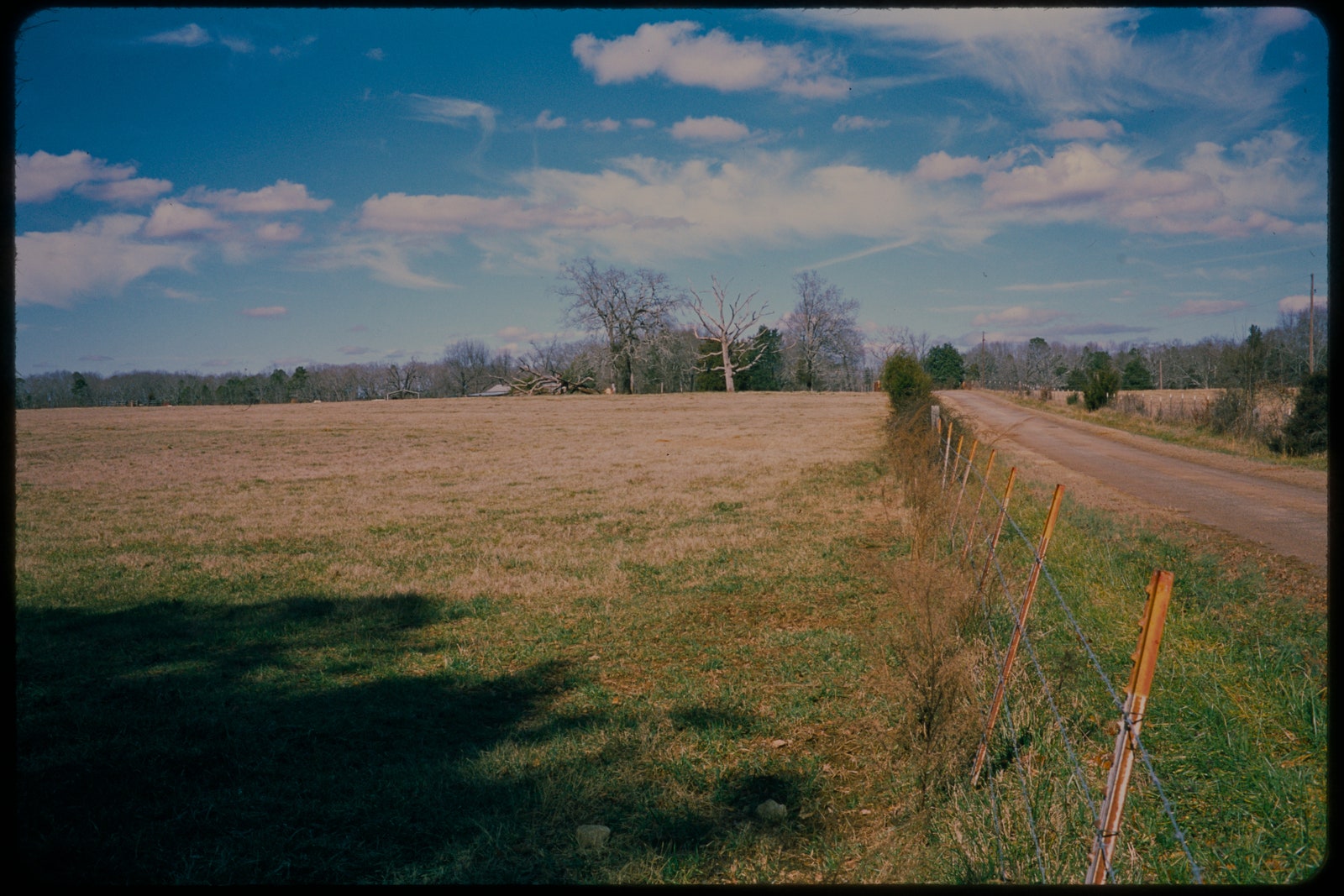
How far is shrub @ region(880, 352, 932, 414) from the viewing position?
28641 millimetres

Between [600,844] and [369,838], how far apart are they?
3.63 ft

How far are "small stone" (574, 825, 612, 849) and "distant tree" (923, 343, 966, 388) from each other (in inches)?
Result: 4219

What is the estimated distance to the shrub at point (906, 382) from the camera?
94.0 ft

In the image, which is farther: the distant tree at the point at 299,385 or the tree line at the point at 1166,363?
the distant tree at the point at 299,385

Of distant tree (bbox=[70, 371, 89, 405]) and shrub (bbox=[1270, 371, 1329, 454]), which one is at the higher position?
distant tree (bbox=[70, 371, 89, 405])

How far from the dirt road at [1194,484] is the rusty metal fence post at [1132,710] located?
7321 millimetres

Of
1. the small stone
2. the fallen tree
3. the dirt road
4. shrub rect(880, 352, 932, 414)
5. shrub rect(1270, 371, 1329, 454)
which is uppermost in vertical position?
the fallen tree

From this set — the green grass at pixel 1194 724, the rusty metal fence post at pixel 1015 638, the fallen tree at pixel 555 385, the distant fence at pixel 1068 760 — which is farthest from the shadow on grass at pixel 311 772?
the fallen tree at pixel 555 385

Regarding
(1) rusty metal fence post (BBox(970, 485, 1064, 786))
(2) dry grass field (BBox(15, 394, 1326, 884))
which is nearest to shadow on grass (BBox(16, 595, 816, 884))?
(2) dry grass field (BBox(15, 394, 1326, 884))

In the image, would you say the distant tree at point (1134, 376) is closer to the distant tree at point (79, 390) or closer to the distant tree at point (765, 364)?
the distant tree at point (765, 364)

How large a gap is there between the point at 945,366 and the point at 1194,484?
98.4 meters

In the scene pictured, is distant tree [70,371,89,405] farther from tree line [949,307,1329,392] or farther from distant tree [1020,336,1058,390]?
distant tree [1020,336,1058,390]

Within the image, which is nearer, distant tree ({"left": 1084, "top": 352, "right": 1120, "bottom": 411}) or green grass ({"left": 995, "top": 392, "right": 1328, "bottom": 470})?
green grass ({"left": 995, "top": 392, "right": 1328, "bottom": 470})

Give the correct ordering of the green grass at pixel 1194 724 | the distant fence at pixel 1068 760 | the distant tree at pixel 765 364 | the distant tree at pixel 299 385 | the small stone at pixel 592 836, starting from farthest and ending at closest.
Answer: the distant tree at pixel 299 385, the distant tree at pixel 765 364, the small stone at pixel 592 836, the green grass at pixel 1194 724, the distant fence at pixel 1068 760
